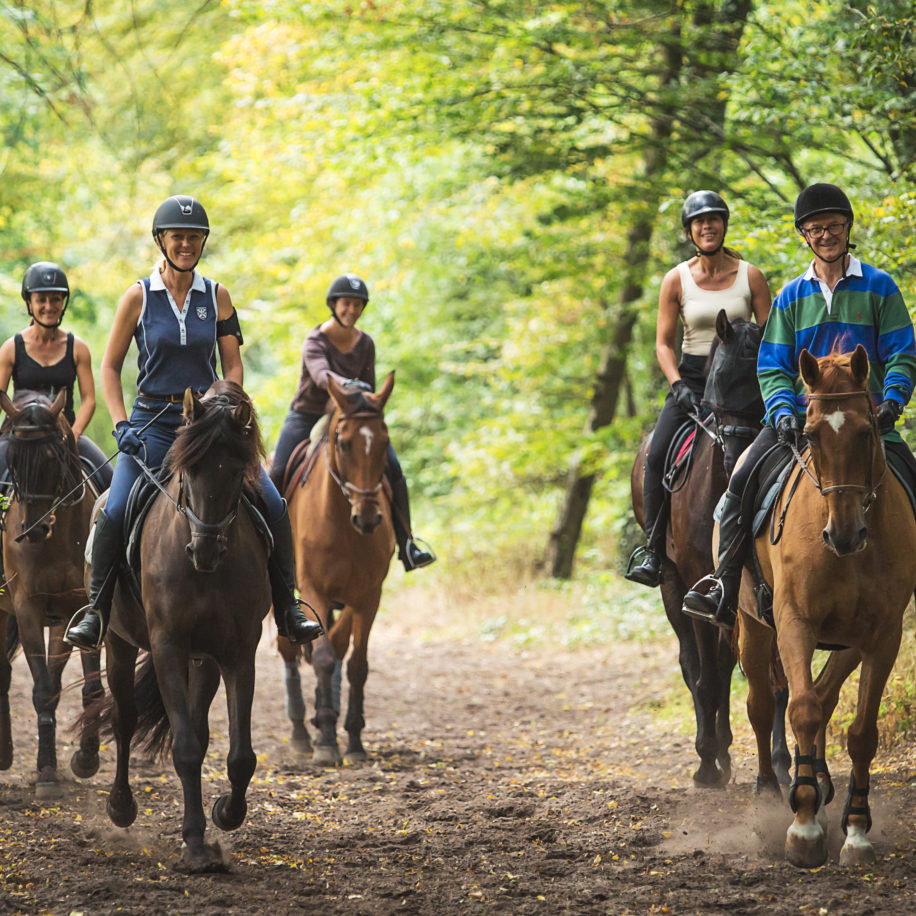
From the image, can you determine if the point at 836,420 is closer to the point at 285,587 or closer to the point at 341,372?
the point at 285,587

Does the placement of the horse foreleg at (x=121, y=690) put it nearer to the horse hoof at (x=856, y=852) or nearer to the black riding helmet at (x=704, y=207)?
the horse hoof at (x=856, y=852)

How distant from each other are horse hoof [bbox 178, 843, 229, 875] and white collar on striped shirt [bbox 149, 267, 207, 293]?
2915 millimetres

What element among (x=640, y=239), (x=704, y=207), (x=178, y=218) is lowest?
(x=178, y=218)

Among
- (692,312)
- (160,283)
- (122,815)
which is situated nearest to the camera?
(160,283)

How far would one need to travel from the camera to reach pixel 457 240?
18.3 meters

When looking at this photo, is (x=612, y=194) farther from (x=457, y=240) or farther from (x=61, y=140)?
(x=61, y=140)

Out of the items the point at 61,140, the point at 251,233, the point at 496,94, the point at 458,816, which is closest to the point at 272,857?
the point at 458,816

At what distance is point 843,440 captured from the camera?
4906 mm

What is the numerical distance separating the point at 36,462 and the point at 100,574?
202 cm

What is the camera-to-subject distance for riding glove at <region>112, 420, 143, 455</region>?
6000mm

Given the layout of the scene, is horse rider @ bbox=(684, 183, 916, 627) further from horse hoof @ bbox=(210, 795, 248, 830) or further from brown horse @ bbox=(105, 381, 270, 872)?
horse hoof @ bbox=(210, 795, 248, 830)

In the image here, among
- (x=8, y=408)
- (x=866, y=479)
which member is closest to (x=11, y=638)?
(x=8, y=408)

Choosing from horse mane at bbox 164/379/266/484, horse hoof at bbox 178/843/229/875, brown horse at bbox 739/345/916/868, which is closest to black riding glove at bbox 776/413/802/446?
brown horse at bbox 739/345/916/868

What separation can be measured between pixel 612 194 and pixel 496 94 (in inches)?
74.4
